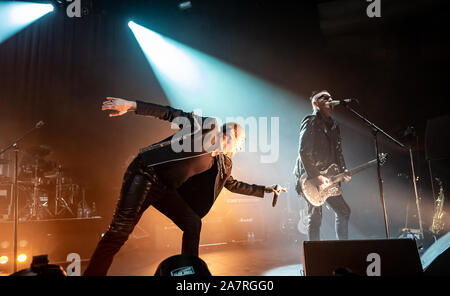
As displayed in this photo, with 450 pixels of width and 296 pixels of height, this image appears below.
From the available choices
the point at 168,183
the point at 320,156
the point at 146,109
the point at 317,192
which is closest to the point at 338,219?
the point at 317,192

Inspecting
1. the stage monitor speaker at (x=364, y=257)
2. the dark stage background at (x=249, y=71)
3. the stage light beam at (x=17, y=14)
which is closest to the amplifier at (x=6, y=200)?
the dark stage background at (x=249, y=71)

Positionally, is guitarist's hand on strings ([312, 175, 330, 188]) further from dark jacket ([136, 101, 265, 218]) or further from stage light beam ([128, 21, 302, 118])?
stage light beam ([128, 21, 302, 118])

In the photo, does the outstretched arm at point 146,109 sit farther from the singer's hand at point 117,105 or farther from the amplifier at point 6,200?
the amplifier at point 6,200

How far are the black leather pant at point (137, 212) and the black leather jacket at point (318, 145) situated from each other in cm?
175

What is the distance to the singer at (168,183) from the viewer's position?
249 cm

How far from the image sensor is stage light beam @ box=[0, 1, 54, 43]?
6.77 meters

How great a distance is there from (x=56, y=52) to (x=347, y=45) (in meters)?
6.33

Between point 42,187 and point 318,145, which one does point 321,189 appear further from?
point 42,187

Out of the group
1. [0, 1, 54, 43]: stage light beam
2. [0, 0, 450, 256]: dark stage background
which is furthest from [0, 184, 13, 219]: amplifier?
[0, 1, 54, 43]: stage light beam

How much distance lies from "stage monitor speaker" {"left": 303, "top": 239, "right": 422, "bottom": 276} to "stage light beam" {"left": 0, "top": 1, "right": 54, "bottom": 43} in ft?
24.5
